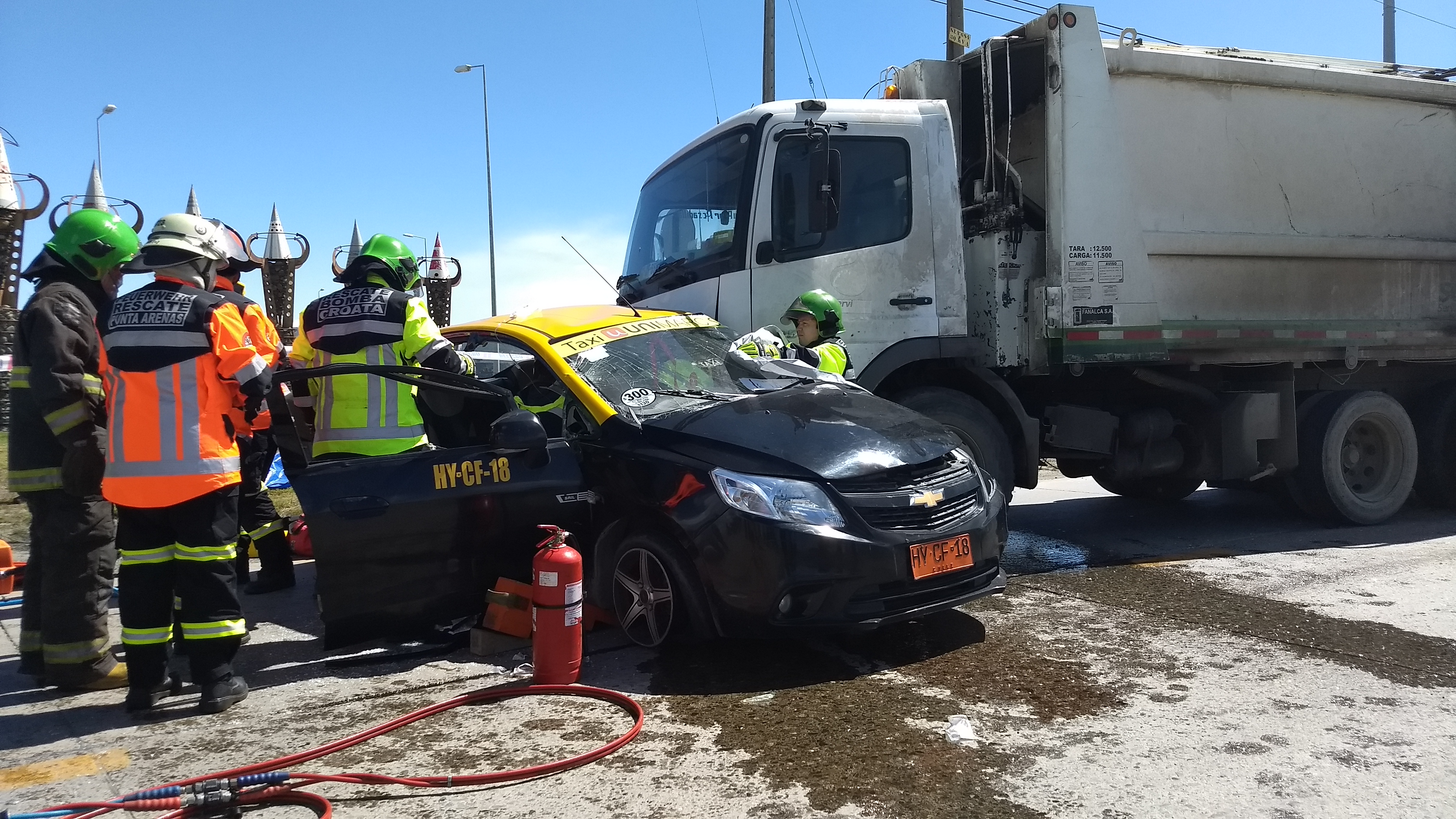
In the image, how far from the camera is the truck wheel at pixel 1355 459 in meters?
7.59

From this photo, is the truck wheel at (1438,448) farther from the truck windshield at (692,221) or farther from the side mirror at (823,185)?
the truck windshield at (692,221)

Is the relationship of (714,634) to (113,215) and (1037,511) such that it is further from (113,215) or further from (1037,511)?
(1037,511)

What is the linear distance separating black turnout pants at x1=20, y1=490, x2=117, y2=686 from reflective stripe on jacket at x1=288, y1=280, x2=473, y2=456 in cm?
95

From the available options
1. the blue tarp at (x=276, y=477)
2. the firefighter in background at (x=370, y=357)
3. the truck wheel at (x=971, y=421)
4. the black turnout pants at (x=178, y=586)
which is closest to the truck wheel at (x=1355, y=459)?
the truck wheel at (x=971, y=421)

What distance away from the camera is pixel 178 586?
12.3 feet

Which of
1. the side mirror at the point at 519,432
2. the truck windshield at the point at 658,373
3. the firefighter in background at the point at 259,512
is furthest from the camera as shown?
the firefighter in background at the point at 259,512

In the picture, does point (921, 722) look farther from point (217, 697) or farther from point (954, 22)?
point (954, 22)

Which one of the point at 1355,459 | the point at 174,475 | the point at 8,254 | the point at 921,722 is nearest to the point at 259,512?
the point at 174,475

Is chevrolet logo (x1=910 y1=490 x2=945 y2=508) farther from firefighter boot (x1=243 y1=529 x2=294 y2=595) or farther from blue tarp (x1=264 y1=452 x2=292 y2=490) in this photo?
blue tarp (x1=264 y1=452 x2=292 y2=490)

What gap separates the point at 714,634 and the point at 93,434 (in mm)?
2644

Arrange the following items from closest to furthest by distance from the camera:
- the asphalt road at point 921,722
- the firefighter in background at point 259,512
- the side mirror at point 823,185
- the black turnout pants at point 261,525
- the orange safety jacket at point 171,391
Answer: the asphalt road at point 921,722, the orange safety jacket at point 171,391, the firefighter in background at point 259,512, the black turnout pants at point 261,525, the side mirror at point 823,185

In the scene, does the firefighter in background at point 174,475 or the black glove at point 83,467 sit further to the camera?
the black glove at point 83,467

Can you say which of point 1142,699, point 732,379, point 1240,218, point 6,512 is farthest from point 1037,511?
point 6,512

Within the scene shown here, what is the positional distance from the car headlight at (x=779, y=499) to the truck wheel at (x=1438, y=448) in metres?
6.81
